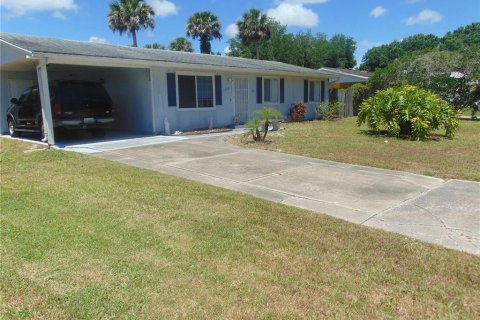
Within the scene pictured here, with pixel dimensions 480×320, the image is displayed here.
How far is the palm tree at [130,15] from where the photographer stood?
1523 inches

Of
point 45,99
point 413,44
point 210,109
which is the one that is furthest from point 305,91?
point 413,44

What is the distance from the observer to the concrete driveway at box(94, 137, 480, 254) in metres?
4.38

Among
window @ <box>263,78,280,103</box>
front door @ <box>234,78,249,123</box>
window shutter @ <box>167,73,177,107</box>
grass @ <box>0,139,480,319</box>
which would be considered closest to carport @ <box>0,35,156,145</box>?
window shutter @ <box>167,73,177,107</box>

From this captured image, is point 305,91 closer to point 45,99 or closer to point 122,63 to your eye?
point 122,63

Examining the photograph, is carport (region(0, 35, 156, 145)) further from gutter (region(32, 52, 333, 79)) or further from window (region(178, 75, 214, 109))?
window (region(178, 75, 214, 109))

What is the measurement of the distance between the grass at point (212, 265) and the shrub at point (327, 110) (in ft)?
55.1

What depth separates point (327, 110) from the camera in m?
21.1

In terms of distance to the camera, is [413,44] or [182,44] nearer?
[182,44]

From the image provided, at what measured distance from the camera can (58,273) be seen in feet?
10.6

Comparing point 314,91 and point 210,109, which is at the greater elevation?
point 314,91

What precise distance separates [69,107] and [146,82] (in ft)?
9.76

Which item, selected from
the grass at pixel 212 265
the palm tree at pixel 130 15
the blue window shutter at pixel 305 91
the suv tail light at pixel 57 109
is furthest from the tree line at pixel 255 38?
the grass at pixel 212 265

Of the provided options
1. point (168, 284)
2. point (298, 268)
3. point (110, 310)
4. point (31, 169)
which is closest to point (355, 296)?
point (298, 268)

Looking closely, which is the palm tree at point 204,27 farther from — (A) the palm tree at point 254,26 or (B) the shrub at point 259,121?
(B) the shrub at point 259,121
